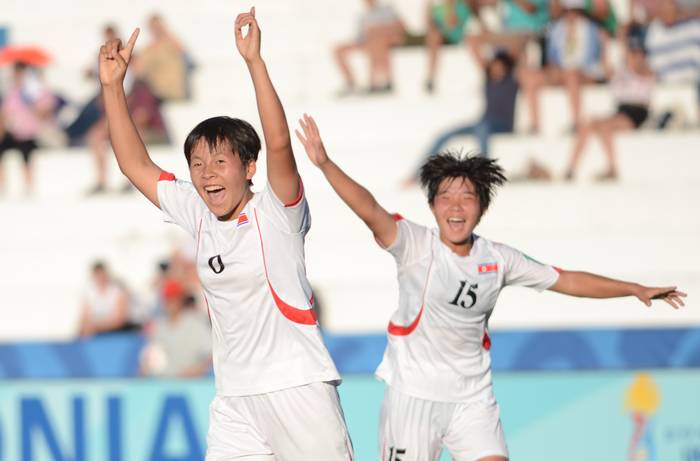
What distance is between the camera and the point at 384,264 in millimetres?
13031

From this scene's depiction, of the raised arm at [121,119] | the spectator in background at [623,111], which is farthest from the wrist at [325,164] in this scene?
the spectator in background at [623,111]

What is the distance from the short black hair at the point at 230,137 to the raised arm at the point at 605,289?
2.16 m

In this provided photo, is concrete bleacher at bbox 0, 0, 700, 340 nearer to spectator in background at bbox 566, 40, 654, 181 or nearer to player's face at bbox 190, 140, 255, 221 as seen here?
spectator in background at bbox 566, 40, 654, 181

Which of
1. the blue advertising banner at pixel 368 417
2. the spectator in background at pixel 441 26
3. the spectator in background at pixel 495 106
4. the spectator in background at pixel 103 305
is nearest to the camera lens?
the blue advertising banner at pixel 368 417

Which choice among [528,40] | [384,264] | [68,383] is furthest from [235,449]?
[528,40]

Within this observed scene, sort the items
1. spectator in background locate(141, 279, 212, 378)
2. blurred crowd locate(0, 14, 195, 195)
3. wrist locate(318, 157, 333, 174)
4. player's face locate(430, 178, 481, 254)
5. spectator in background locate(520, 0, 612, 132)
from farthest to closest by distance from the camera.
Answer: blurred crowd locate(0, 14, 195, 195), spectator in background locate(520, 0, 612, 132), spectator in background locate(141, 279, 212, 378), player's face locate(430, 178, 481, 254), wrist locate(318, 157, 333, 174)

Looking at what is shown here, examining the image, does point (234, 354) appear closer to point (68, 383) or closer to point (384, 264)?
point (68, 383)

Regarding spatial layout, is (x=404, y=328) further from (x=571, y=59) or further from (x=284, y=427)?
(x=571, y=59)

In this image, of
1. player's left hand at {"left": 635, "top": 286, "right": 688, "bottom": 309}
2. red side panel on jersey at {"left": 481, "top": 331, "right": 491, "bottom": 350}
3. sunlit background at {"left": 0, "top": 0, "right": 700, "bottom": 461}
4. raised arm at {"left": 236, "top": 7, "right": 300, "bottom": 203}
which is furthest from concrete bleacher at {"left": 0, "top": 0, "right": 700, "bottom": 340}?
raised arm at {"left": 236, "top": 7, "right": 300, "bottom": 203}

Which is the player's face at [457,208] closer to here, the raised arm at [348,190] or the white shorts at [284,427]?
the raised arm at [348,190]

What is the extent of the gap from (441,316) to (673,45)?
843 cm

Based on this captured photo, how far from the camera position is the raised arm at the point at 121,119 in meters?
5.21

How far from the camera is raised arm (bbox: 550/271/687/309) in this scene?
626cm

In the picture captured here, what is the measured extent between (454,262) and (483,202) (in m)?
0.34
